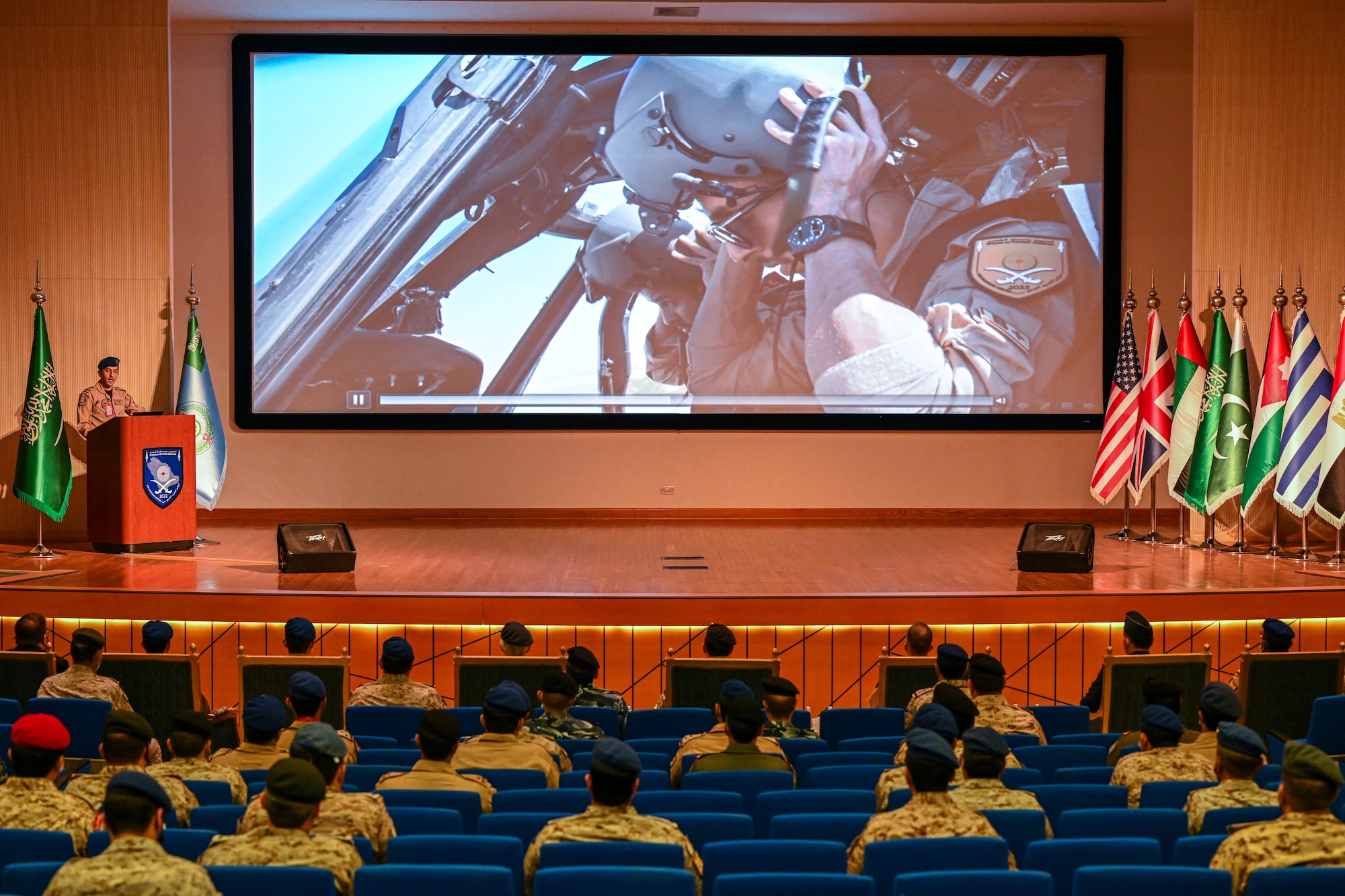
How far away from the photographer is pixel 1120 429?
10930 millimetres

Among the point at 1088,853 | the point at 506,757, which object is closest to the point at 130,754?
the point at 506,757

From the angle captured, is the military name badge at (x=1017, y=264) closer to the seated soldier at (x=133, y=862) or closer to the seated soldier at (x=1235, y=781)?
the seated soldier at (x=1235, y=781)

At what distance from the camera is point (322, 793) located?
2.94m

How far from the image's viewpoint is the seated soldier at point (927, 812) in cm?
310

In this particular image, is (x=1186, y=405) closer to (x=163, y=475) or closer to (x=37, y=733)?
(x=163, y=475)

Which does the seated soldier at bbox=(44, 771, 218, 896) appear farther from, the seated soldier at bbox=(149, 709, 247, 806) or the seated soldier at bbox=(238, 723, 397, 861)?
the seated soldier at bbox=(149, 709, 247, 806)

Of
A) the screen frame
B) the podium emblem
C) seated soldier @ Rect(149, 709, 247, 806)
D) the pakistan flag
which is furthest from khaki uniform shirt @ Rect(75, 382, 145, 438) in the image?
the pakistan flag

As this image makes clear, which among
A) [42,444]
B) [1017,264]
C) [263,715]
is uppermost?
[1017,264]

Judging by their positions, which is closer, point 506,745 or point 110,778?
point 110,778

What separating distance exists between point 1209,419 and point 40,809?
29.5 ft

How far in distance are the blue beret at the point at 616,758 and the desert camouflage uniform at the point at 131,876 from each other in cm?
90

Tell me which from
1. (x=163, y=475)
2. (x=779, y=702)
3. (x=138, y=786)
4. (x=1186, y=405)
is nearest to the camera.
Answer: (x=138, y=786)

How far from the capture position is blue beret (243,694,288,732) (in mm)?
3988

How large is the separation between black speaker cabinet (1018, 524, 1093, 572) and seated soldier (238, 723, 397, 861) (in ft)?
20.3
